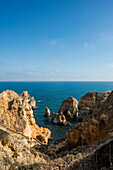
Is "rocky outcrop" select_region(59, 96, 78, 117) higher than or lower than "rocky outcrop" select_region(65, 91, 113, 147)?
lower

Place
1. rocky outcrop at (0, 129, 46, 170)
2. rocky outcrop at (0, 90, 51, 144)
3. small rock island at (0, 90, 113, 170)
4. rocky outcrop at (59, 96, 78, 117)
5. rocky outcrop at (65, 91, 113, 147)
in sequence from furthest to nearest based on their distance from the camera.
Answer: rocky outcrop at (59, 96, 78, 117) < rocky outcrop at (0, 90, 51, 144) < rocky outcrop at (65, 91, 113, 147) < rocky outcrop at (0, 129, 46, 170) < small rock island at (0, 90, 113, 170)

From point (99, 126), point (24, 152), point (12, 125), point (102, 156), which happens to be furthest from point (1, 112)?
point (102, 156)

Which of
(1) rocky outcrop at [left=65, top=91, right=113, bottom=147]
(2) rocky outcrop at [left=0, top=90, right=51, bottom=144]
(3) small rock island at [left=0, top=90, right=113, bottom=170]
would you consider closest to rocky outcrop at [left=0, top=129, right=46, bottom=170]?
(3) small rock island at [left=0, top=90, right=113, bottom=170]

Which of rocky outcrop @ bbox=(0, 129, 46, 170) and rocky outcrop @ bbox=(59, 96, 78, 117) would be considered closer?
rocky outcrop @ bbox=(0, 129, 46, 170)

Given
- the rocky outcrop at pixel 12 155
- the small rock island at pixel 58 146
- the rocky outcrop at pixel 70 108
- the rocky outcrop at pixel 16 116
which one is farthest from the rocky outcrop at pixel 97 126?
the rocky outcrop at pixel 70 108

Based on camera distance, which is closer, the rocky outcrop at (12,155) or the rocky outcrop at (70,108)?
the rocky outcrop at (12,155)

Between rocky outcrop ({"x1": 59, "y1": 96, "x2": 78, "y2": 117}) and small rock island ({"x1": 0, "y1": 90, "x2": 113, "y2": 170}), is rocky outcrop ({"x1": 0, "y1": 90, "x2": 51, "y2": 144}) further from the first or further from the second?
rocky outcrop ({"x1": 59, "y1": 96, "x2": 78, "y2": 117})

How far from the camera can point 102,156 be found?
7.52 meters

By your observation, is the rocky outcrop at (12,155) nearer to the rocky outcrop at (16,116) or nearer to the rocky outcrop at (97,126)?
the rocky outcrop at (97,126)

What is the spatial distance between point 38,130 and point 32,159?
18.8m

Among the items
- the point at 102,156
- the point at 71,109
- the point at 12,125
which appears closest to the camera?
the point at 102,156

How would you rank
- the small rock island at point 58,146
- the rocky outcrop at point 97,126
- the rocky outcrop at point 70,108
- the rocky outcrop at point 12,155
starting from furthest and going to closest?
the rocky outcrop at point 70,108, the rocky outcrop at point 97,126, the rocky outcrop at point 12,155, the small rock island at point 58,146

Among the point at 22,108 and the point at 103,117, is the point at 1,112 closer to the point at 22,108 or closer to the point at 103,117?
the point at 22,108

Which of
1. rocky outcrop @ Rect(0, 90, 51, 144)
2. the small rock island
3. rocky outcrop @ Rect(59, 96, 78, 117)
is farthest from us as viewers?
→ rocky outcrop @ Rect(59, 96, 78, 117)
